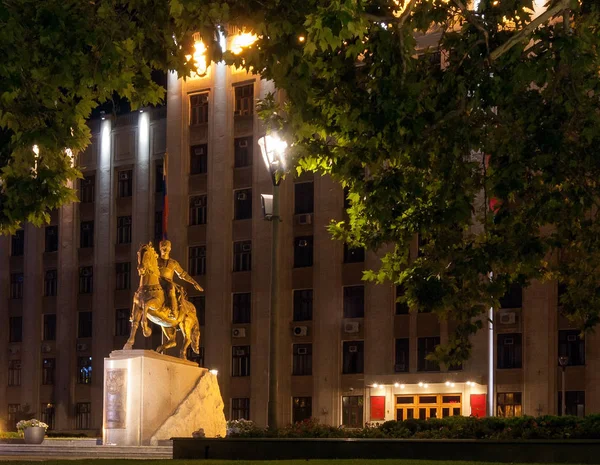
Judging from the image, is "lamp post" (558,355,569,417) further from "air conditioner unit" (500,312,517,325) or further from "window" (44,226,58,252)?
"window" (44,226,58,252)

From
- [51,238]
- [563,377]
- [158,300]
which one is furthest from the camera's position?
[51,238]

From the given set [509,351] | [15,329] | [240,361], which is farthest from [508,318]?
[15,329]

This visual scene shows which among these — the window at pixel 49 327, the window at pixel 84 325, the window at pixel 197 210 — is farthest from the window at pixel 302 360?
the window at pixel 49 327

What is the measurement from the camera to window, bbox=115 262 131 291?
→ 6362 cm

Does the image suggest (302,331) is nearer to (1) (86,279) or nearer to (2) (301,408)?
(2) (301,408)

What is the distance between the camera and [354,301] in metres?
55.4

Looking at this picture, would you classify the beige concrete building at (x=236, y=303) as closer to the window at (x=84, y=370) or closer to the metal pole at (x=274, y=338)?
the window at (x=84, y=370)

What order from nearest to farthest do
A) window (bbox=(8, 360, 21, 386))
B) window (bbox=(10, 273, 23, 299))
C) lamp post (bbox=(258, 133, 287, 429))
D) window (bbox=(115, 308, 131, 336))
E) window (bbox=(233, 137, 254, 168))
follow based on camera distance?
lamp post (bbox=(258, 133, 287, 429)), window (bbox=(233, 137, 254, 168)), window (bbox=(115, 308, 131, 336)), window (bbox=(8, 360, 21, 386)), window (bbox=(10, 273, 23, 299))

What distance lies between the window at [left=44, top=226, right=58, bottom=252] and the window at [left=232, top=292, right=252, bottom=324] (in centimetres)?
1358

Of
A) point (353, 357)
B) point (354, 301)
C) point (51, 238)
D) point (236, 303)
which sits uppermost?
point (51, 238)

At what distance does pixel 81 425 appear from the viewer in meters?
62.8

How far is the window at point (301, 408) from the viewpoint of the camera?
5519cm

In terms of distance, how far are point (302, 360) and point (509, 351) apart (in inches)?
406

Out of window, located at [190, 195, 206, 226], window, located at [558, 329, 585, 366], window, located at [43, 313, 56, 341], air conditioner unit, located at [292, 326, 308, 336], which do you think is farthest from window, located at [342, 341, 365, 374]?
window, located at [43, 313, 56, 341]
